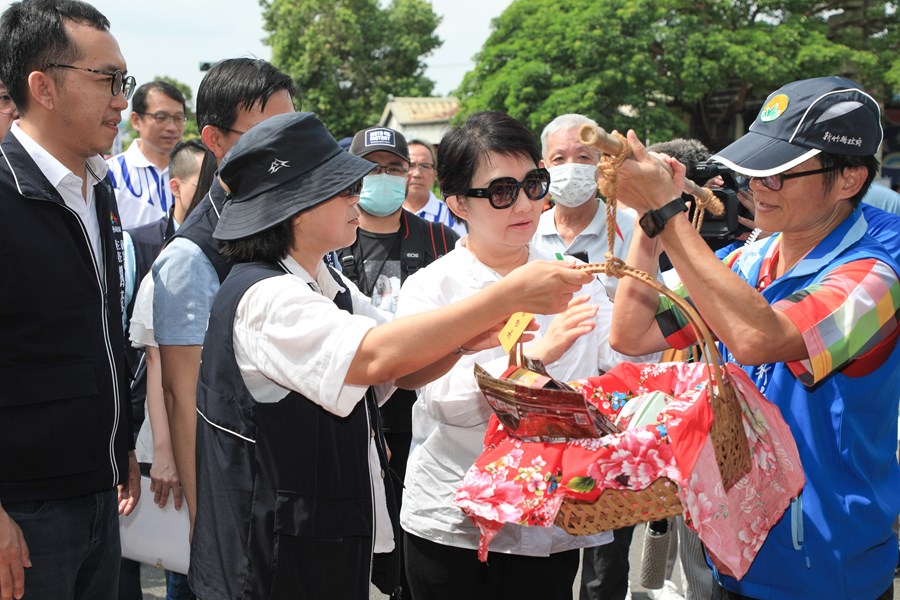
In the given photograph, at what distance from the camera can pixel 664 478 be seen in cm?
164

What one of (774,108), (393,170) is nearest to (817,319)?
(774,108)

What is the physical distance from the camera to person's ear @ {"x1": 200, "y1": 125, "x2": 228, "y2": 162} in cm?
297

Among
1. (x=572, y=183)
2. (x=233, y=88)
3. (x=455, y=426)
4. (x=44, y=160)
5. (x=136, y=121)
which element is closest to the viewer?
(x=44, y=160)

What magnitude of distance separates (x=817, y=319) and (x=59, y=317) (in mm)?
1906

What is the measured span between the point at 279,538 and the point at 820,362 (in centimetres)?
131

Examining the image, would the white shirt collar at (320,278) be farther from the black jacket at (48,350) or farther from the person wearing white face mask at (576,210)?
the person wearing white face mask at (576,210)

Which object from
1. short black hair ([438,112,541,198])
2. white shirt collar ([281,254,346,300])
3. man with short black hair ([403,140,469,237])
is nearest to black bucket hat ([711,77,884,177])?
short black hair ([438,112,541,198])

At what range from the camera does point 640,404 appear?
77.5 inches

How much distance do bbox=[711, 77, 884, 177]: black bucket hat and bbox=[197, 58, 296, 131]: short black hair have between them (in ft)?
5.62

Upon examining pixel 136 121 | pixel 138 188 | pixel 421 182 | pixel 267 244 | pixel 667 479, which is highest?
pixel 136 121

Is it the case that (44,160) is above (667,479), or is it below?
above

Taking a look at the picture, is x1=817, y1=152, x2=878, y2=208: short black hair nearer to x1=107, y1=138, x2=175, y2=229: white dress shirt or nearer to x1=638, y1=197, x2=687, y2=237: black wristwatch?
x1=638, y1=197, x2=687, y2=237: black wristwatch

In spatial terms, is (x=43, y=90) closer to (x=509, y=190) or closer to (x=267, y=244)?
(x=267, y=244)

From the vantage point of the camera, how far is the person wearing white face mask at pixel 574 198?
4.04m
